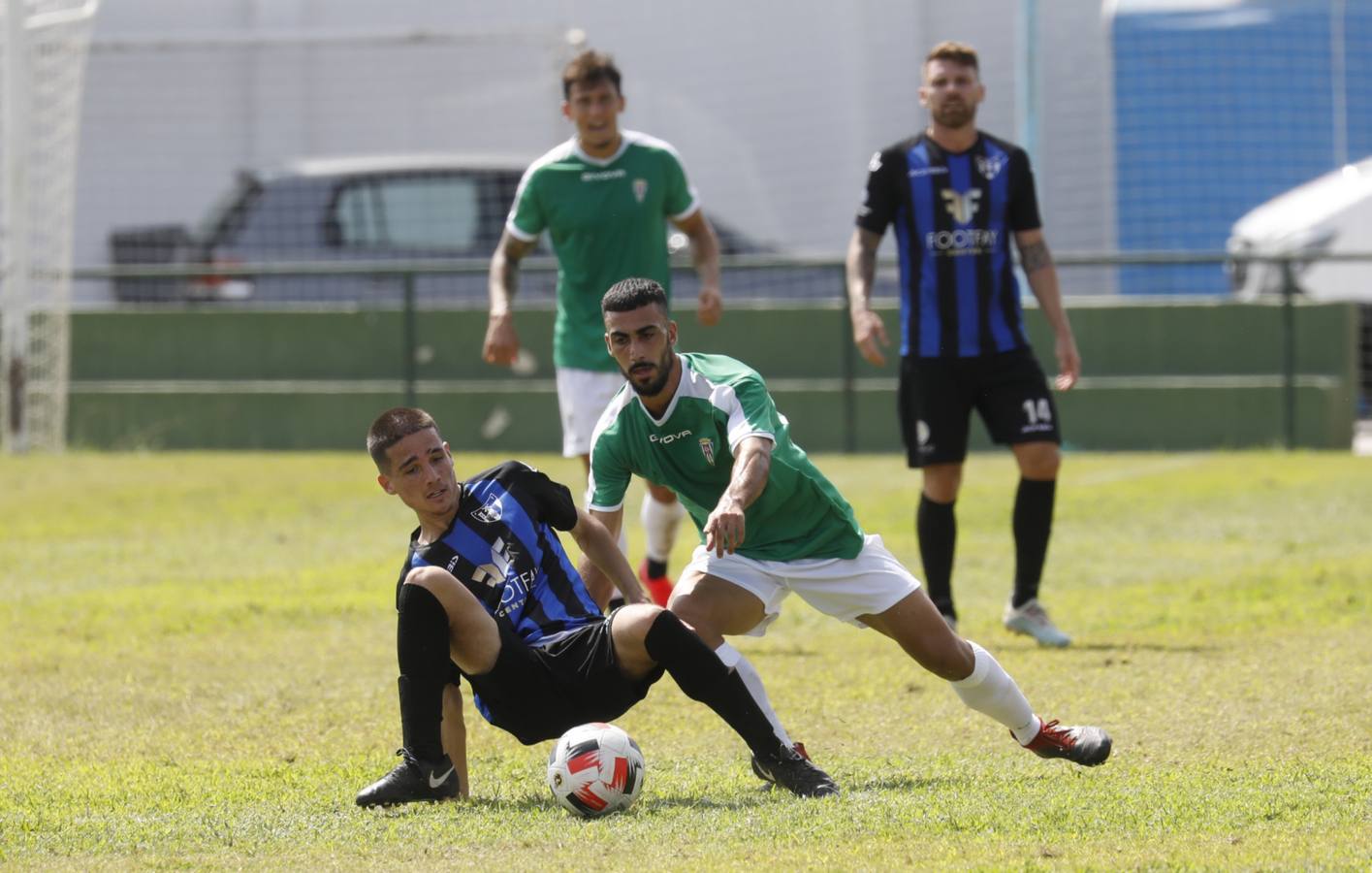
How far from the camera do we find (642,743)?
223 inches

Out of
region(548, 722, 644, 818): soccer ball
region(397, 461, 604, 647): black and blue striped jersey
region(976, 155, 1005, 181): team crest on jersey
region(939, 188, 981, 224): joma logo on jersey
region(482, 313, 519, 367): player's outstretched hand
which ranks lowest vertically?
region(548, 722, 644, 818): soccer ball

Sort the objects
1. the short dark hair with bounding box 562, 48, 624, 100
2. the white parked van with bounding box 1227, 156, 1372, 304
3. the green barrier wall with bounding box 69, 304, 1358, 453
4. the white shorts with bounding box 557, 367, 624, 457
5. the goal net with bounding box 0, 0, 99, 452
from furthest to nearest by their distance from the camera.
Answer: the white parked van with bounding box 1227, 156, 1372, 304
the goal net with bounding box 0, 0, 99, 452
the green barrier wall with bounding box 69, 304, 1358, 453
the white shorts with bounding box 557, 367, 624, 457
the short dark hair with bounding box 562, 48, 624, 100

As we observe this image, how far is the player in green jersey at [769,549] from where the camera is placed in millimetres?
5043

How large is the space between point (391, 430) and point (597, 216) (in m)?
3.14

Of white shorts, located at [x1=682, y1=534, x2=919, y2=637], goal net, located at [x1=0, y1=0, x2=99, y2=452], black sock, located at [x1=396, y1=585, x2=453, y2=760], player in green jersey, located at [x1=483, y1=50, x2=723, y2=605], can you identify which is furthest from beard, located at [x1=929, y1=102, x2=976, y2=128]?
goal net, located at [x1=0, y1=0, x2=99, y2=452]

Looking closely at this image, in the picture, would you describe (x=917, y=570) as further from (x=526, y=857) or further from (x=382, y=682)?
(x=526, y=857)

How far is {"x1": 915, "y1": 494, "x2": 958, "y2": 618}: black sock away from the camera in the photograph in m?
7.45

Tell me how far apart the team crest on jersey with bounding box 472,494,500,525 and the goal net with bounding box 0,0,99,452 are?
36.5ft

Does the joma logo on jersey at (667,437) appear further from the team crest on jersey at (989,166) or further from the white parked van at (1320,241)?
the white parked van at (1320,241)

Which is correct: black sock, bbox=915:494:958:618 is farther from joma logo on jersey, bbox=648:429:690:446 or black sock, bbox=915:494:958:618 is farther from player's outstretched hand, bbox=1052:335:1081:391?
joma logo on jersey, bbox=648:429:690:446

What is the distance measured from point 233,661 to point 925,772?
10.1 feet

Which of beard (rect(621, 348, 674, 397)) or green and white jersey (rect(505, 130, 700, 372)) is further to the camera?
green and white jersey (rect(505, 130, 700, 372))

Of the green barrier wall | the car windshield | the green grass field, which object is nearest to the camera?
the green grass field

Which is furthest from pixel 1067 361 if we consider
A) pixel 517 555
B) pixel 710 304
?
pixel 517 555
